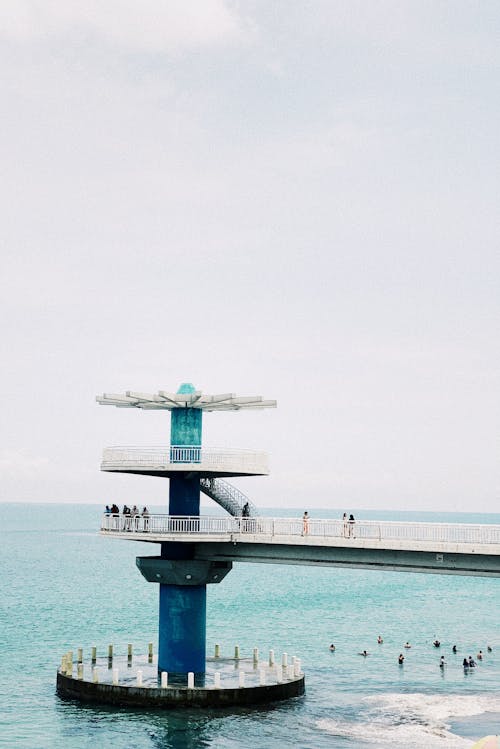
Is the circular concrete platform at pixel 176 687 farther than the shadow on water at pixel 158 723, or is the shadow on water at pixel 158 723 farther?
the circular concrete platform at pixel 176 687

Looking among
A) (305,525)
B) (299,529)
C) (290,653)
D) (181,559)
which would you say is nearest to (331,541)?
(305,525)

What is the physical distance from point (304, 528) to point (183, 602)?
319 inches

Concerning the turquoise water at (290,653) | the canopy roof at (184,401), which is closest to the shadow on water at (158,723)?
the turquoise water at (290,653)

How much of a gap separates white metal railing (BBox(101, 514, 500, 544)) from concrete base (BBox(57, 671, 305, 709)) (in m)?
7.49

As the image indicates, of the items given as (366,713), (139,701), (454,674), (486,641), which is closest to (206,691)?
(139,701)

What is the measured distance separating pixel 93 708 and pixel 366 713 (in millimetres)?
13832

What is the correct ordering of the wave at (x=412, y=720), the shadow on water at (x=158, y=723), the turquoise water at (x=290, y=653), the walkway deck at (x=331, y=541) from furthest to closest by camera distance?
1. the turquoise water at (x=290, y=653)
2. the wave at (x=412, y=720)
3. the walkway deck at (x=331, y=541)
4. the shadow on water at (x=158, y=723)

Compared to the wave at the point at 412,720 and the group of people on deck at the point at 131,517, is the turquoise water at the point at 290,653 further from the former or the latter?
the group of people on deck at the point at 131,517

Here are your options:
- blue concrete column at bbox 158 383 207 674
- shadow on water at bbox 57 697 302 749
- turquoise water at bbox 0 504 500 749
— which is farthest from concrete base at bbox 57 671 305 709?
blue concrete column at bbox 158 383 207 674

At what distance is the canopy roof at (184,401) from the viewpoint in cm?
5106

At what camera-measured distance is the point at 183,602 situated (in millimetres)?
50594

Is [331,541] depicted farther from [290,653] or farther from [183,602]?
[290,653]

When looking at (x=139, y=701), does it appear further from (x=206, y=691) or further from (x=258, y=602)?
(x=258, y=602)

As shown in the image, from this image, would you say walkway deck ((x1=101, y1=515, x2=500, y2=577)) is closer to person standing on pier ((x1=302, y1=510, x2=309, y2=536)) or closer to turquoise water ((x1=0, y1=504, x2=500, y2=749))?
person standing on pier ((x1=302, y1=510, x2=309, y2=536))
